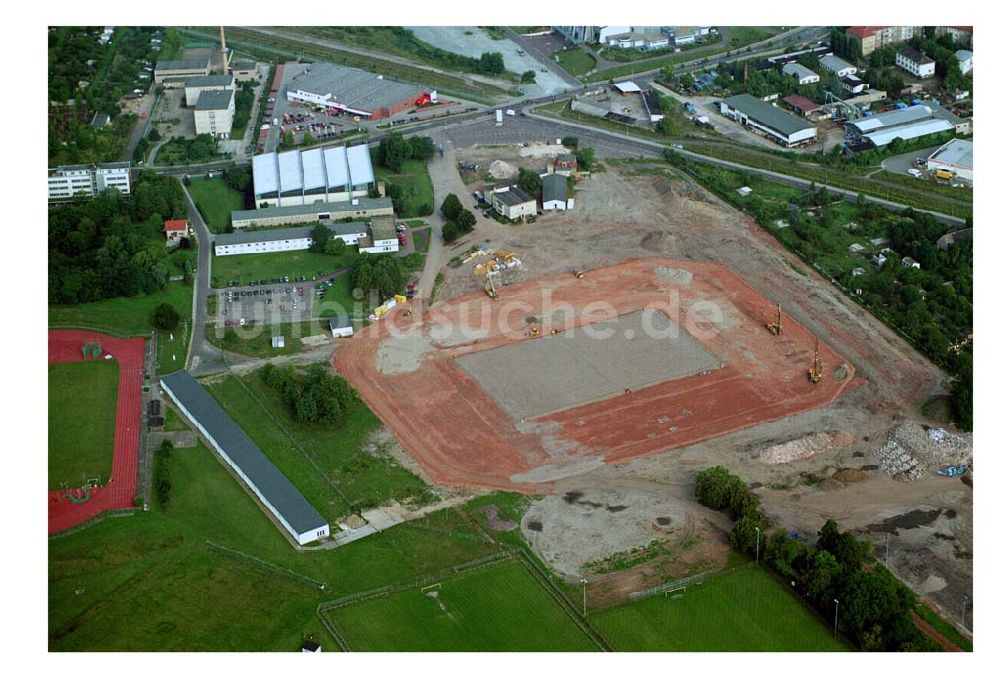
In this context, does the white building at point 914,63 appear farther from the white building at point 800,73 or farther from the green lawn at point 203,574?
the green lawn at point 203,574

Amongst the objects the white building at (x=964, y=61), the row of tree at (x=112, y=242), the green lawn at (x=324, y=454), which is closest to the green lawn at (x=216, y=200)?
the row of tree at (x=112, y=242)

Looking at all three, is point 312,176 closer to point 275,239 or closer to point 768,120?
point 275,239

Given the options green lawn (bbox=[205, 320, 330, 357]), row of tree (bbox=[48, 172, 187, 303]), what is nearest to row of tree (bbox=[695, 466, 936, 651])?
green lawn (bbox=[205, 320, 330, 357])

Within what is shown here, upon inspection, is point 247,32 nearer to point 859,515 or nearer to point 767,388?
point 767,388

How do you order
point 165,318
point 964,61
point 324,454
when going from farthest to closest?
point 964,61 → point 165,318 → point 324,454

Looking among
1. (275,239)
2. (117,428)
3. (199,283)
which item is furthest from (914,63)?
(117,428)

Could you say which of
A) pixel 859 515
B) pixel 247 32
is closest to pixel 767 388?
pixel 859 515
